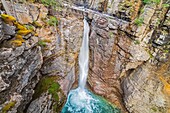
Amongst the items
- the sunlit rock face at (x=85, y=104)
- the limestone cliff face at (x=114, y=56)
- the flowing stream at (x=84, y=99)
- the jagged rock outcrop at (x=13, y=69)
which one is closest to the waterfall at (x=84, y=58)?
the flowing stream at (x=84, y=99)

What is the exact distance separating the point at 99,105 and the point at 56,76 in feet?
20.4

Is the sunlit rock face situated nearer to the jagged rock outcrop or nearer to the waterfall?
the waterfall

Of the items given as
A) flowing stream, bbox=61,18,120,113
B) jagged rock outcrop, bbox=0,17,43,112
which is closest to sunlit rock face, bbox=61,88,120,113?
flowing stream, bbox=61,18,120,113

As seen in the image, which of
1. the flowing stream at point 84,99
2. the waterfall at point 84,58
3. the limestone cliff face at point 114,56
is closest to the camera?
the limestone cliff face at point 114,56

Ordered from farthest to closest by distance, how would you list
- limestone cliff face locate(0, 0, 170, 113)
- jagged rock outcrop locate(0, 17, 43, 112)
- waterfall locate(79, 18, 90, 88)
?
waterfall locate(79, 18, 90, 88) → limestone cliff face locate(0, 0, 170, 113) → jagged rock outcrop locate(0, 17, 43, 112)

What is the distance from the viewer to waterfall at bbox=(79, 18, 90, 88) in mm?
17094

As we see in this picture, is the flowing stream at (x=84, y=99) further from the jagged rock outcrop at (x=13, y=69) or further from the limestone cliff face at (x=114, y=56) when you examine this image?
the jagged rock outcrop at (x=13, y=69)

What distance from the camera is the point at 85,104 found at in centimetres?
1551

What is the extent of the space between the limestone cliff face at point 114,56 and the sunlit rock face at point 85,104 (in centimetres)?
94

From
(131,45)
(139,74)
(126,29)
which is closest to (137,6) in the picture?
(126,29)

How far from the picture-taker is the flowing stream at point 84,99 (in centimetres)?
1494

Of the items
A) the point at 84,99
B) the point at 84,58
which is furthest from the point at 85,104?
the point at 84,58

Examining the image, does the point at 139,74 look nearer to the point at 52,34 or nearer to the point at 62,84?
the point at 62,84

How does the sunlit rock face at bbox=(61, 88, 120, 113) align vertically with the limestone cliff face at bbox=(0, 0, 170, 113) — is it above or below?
below
